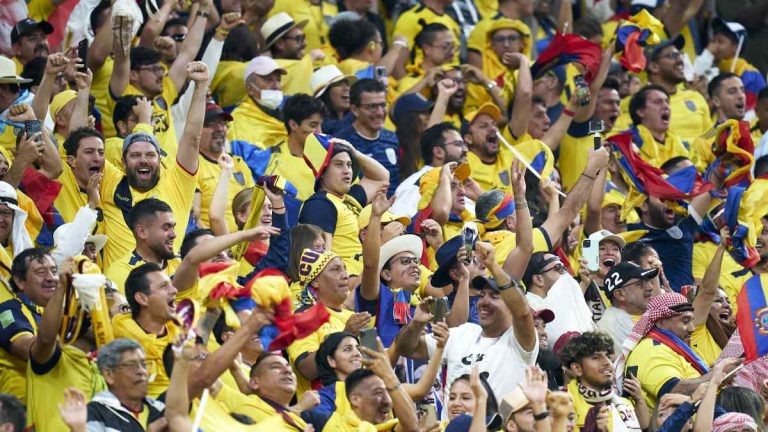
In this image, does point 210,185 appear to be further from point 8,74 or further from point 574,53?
point 574,53

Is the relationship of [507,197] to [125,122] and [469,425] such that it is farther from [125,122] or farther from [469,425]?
[469,425]

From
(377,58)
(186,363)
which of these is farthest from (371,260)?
(377,58)

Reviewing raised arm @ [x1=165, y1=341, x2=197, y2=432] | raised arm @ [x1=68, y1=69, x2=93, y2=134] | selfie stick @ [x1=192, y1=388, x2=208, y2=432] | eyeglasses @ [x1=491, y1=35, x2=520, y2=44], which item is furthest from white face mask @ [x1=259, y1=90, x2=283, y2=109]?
raised arm @ [x1=165, y1=341, x2=197, y2=432]

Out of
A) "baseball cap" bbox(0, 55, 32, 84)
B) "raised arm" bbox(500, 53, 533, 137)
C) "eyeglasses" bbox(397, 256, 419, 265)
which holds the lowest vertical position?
"raised arm" bbox(500, 53, 533, 137)

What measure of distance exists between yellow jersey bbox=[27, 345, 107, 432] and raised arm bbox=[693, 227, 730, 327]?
446 centimetres

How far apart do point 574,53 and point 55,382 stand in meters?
7.01

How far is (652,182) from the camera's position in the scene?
13203mm

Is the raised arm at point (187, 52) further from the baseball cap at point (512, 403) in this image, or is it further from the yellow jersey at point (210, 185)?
the baseball cap at point (512, 403)

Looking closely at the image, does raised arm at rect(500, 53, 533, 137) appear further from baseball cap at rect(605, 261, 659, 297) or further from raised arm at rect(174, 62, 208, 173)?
raised arm at rect(174, 62, 208, 173)

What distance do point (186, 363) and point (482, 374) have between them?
92.7 inches

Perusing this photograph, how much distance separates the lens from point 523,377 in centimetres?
959

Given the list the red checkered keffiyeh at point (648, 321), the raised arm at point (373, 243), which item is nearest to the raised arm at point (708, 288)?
the red checkered keffiyeh at point (648, 321)

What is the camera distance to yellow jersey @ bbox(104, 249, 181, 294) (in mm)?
9773

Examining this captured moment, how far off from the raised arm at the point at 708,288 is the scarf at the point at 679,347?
1.02 meters
